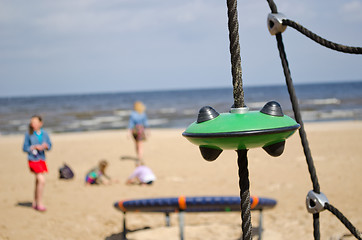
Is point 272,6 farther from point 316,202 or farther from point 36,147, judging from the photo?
point 36,147

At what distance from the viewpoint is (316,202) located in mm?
2246

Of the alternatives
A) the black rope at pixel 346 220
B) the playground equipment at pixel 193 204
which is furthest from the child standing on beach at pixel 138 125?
the black rope at pixel 346 220

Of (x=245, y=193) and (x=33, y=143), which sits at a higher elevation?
(x=33, y=143)

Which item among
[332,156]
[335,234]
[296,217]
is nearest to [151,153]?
[332,156]

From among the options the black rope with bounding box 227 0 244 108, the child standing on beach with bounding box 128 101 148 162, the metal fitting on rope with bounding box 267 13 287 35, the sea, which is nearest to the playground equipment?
the sea

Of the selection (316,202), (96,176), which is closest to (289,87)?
(316,202)

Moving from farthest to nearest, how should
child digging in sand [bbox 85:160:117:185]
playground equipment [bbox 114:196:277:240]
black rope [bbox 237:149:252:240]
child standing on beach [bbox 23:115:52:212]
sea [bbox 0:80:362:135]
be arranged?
sea [bbox 0:80:362:135] < child digging in sand [bbox 85:160:117:185] < child standing on beach [bbox 23:115:52:212] < playground equipment [bbox 114:196:277:240] < black rope [bbox 237:149:252:240]

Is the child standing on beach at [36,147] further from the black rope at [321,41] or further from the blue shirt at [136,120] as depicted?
the black rope at [321,41]

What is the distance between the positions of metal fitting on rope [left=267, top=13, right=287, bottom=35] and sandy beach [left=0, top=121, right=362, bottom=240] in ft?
9.10

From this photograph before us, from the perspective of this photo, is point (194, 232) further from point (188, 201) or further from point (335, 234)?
point (335, 234)

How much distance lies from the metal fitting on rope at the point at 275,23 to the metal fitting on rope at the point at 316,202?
955 millimetres

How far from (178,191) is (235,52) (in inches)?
229

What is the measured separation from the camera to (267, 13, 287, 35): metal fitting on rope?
7.19 feet

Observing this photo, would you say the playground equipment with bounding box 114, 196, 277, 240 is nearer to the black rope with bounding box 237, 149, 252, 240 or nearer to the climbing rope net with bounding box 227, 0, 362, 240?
the climbing rope net with bounding box 227, 0, 362, 240
